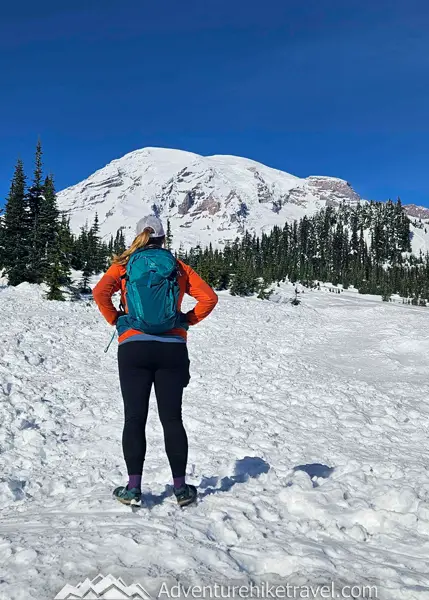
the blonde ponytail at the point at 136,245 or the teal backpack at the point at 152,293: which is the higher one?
the blonde ponytail at the point at 136,245

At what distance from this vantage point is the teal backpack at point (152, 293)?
148 inches

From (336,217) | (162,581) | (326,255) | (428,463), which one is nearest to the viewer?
(162,581)

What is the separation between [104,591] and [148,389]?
1752 mm

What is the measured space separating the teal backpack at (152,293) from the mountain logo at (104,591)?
1912 millimetres

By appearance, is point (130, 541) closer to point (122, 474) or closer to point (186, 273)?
point (186, 273)

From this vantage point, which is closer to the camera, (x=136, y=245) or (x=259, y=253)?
(x=136, y=245)

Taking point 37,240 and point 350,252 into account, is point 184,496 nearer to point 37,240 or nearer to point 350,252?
point 37,240

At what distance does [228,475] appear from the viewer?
5.12 m

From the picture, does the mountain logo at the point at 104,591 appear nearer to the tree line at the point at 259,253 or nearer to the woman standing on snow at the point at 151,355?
the woman standing on snow at the point at 151,355

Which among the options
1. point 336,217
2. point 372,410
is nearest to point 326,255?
point 336,217

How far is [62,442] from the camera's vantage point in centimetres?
671

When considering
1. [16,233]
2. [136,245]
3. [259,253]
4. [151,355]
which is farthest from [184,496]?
[259,253]

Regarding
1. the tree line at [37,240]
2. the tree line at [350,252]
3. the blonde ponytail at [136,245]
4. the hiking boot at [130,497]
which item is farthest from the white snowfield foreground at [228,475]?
the tree line at [350,252]

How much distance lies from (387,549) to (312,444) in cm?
348
